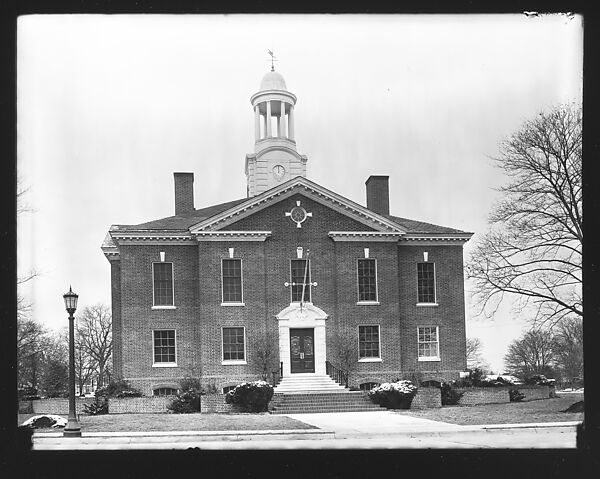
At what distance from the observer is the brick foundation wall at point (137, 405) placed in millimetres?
28284

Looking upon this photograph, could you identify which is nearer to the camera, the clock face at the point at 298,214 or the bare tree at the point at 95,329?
the clock face at the point at 298,214

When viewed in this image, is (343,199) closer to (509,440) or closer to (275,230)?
(275,230)

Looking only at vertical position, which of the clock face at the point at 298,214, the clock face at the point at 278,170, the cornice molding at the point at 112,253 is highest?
the clock face at the point at 278,170

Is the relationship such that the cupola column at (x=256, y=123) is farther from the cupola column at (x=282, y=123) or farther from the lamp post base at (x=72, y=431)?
the lamp post base at (x=72, y=431)

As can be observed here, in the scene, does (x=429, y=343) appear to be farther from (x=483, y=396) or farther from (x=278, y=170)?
(x=278, y=170)

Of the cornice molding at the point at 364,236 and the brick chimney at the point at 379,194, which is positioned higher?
the brick chimney at the point at 379,194

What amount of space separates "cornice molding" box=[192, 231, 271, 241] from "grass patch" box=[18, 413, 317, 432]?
872 cm

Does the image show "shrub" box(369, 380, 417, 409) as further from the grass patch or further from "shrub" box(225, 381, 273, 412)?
the grass patch

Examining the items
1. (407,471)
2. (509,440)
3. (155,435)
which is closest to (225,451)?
(407,471)

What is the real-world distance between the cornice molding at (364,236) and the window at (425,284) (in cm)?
202

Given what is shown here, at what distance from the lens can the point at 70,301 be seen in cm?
2000

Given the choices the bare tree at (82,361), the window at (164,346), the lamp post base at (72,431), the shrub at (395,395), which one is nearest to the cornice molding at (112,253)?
the window at (164,346)

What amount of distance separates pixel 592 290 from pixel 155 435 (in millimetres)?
14015

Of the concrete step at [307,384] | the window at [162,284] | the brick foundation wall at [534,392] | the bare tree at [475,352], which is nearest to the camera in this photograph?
the concrete step at [307,384]
